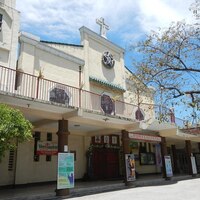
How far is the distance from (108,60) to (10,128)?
13.8m

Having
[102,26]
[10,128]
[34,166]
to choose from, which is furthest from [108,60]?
[10,128]

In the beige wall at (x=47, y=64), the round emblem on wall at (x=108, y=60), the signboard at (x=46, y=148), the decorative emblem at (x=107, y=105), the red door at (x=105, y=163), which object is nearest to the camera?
the beige wall at (x=47, y=64)

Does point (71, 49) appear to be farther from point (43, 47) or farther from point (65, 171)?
point (65, 171)

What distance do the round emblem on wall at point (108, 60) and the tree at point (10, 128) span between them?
41.9 ft

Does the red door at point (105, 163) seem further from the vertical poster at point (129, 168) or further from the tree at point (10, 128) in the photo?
the tree at point (10, 128)

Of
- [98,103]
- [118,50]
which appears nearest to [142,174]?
[98,103]

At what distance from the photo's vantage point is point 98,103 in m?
16.4

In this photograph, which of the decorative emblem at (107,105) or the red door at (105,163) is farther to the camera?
the red door at (105,163)

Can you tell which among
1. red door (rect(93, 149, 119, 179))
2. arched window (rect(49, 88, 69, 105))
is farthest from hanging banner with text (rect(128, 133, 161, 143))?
arched window (rect(49, 88, 69, 105))

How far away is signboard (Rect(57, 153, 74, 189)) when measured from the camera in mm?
11453

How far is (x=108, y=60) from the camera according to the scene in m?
19.9

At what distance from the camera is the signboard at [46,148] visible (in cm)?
1517

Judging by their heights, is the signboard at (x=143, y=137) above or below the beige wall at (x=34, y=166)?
above

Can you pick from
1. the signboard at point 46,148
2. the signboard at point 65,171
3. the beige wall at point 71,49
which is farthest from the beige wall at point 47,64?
the signboard at point 65,171
